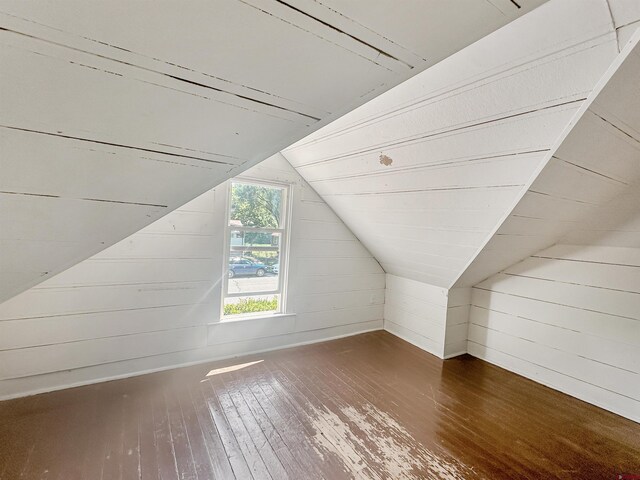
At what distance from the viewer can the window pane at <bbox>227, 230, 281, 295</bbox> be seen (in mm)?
2875

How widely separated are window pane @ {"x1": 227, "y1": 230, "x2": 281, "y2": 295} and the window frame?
0.08ft

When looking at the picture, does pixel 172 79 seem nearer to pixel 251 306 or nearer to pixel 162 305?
pixel 162 305

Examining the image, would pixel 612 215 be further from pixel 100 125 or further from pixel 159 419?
pixel 159 419

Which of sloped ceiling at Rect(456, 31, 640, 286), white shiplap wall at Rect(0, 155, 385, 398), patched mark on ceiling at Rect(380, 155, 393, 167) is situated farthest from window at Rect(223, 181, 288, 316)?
sloped ceiling at Rect(456, 31, 640, 286)

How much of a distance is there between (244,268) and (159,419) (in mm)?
1368

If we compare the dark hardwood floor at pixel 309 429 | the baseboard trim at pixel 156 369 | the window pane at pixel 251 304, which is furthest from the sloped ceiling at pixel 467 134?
the baseboard trim at pixel 156 369

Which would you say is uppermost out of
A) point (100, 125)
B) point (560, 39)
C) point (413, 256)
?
point (560, 39)

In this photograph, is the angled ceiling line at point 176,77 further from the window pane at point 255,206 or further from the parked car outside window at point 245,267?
the parked car outside window at point 245,267

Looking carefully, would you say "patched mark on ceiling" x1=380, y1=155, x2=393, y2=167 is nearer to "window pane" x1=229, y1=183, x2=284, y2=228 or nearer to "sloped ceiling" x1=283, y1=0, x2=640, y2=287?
"sloped ceiling" x1=283, y1=0, x2=640, y2=287

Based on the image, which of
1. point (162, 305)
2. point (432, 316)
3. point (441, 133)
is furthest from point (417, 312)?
point (162, 305)

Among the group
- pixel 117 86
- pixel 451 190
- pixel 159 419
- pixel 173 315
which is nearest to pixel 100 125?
pixel 117 86

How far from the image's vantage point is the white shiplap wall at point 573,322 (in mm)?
2229

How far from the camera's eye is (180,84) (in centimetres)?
67

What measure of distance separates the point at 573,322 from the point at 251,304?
9.46 ft
